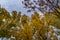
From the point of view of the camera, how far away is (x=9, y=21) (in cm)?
59

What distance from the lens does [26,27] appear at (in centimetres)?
57

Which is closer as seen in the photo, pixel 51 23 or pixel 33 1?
pixel 51 23

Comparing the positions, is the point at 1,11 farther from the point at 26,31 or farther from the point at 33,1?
the point at 33,1

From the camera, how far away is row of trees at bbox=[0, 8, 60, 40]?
1.90 feet

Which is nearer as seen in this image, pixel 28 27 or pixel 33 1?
pixel 28 27

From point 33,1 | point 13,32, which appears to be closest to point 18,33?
point 13,32

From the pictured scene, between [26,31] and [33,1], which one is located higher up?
[26,31]

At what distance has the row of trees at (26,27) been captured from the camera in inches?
22.8

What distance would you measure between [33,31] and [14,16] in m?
0.09

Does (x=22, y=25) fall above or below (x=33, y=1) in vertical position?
above

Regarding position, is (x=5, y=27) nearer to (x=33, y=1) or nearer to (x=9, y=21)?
(x=9, y=21)

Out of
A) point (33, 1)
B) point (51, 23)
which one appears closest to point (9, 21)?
point (51, 23)

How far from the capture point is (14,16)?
2.04 feet

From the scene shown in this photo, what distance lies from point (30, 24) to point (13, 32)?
6 cm
